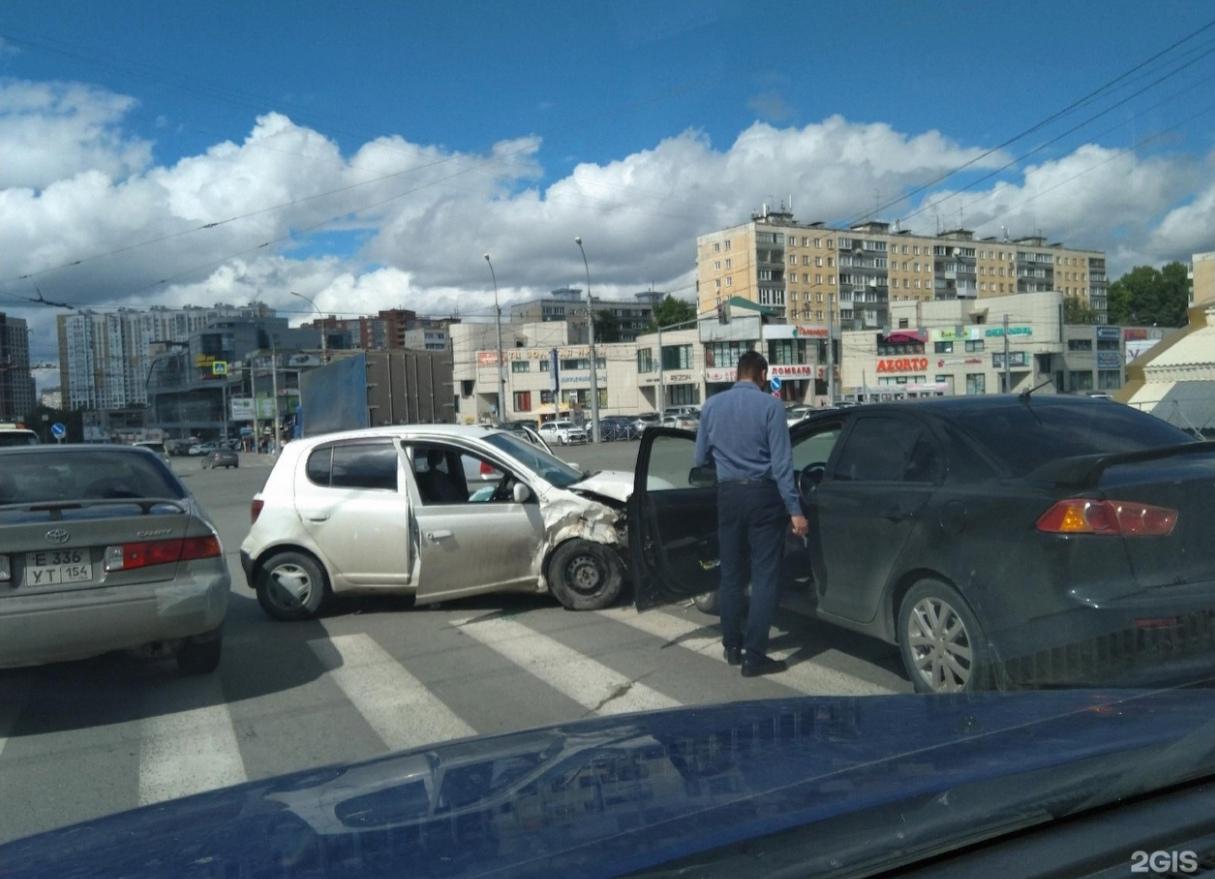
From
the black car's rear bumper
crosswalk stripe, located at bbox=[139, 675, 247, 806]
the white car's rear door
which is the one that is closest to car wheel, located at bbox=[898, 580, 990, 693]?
the black car's rear bumper

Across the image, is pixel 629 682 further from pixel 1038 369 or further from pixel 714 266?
pixel 714 266

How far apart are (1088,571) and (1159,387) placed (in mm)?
23237

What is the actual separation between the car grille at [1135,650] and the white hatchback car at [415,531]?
4.17m

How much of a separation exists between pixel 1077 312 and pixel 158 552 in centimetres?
10173

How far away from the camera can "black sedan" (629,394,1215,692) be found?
4.43m

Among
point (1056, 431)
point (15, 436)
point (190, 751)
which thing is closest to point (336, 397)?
point (15, 436)

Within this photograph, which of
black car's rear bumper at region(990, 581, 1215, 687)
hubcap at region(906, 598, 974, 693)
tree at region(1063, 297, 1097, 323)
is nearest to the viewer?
black car's rear bumper at region(990, 581, 1215, 687)

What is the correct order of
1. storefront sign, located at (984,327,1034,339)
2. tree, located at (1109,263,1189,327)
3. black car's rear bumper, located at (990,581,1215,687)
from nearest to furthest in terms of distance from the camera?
black car's rear bumper, located at (990,581,1215,687) → storefront sign, located at (984,327,1034,339) → tree, located at (1109,263,1189,327)

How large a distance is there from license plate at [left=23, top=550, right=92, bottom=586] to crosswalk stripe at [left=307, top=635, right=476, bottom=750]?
66.7 inches

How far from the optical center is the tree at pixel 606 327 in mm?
144375

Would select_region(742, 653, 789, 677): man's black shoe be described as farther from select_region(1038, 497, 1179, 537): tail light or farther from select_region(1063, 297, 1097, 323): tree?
Answer: select_region(1063, 297, 1097, 323): tree

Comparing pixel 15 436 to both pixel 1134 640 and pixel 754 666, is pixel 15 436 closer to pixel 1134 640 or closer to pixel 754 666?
pixel 754 666

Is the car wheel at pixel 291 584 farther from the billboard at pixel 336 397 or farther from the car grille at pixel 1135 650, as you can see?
the billboard at pixel 336 397

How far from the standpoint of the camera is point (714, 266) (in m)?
104
